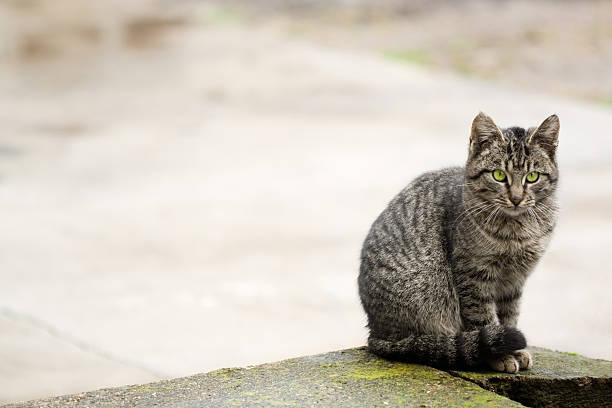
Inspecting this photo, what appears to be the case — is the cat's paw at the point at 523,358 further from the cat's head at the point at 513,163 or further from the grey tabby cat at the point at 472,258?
the cat's head at the point at 513,163

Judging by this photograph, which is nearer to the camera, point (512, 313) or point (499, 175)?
point (499, 175)

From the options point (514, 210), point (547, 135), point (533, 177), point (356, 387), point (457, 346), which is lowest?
point (356, 387)

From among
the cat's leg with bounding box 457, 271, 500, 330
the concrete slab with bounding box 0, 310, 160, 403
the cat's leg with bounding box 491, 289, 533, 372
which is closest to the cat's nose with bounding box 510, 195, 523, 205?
the cat's leg with bounding box 457, 271, 500, 330

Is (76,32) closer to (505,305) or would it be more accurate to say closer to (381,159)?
(381,159)

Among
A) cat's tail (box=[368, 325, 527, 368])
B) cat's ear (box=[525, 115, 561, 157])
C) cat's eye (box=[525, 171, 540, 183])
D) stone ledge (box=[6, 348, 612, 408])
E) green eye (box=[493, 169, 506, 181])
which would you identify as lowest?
stone ledge (box=[6, 348, 612, 408])

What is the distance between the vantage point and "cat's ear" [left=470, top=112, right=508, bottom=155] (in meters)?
3.43

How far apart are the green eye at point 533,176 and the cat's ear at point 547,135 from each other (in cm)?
12

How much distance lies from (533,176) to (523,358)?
83cm

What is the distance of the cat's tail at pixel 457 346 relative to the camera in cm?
339

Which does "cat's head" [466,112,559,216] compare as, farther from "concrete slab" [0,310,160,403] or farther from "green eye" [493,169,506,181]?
"concrete slab" [0,310,160,403]

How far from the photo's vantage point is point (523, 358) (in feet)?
11.9

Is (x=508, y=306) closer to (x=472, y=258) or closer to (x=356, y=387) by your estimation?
(x=472, y=258)

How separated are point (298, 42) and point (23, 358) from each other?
10.2 metres

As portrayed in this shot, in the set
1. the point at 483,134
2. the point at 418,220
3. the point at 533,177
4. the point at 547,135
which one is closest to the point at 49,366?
the point at 418,220
